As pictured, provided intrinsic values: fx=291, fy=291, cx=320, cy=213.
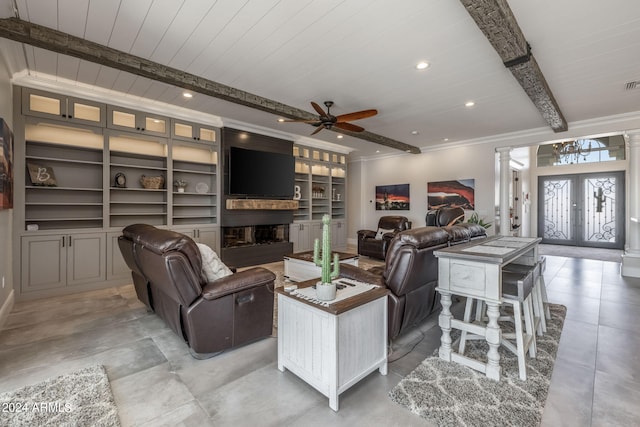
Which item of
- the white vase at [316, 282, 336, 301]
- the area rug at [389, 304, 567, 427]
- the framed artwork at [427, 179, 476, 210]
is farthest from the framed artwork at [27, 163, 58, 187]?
the framed artwork at [427, 179, 476, 210]

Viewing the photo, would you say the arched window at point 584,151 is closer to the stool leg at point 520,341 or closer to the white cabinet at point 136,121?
the stool leg at point 520,341

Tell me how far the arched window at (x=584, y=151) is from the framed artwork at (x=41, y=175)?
10711 mm

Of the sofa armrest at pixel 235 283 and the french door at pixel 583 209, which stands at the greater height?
the french door at pixel 583 209

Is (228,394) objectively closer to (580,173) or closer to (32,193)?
(32,193)

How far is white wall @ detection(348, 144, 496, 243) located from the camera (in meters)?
6.53

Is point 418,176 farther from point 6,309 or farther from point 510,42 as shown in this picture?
point 6,309

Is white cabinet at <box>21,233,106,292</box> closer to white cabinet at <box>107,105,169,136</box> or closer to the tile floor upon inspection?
the tile floor

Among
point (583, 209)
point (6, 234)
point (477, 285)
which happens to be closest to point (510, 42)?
point (477, 285)

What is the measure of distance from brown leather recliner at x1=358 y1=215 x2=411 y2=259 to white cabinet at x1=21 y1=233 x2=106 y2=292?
15.3 ft

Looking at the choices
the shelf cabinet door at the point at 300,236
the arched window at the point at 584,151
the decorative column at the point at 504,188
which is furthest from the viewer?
the arched window at the point at 584,151

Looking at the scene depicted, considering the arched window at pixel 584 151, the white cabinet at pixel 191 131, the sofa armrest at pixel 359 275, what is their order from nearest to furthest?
the sofa armrest at pixel 359 275 → the white cabinet at pixel 191 131 → the arched window at pixel 584 151

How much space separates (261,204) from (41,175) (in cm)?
326

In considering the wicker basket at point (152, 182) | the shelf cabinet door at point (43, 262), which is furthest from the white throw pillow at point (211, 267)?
the wicker basket at point (152, 182)

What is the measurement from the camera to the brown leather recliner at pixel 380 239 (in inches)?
238
